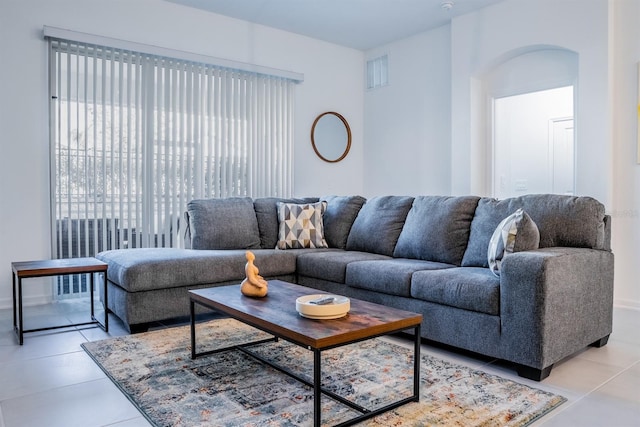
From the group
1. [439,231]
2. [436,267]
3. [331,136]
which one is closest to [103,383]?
[436,267]

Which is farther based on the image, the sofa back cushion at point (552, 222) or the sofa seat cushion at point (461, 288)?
the sofa back cushion at point (552, 222)

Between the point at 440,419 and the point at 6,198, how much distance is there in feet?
12.0

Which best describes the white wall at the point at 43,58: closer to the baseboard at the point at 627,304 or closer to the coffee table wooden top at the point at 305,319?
the coffee table wooden top at the point at 305,319

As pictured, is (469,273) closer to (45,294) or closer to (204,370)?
(204,370)

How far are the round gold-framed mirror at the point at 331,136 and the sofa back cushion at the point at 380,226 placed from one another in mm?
1919

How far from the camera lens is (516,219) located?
101 inches

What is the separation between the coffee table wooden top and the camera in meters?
1.71

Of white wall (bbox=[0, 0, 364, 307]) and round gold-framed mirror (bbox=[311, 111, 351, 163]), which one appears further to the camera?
round gold-framed mirror (bbox=[311, 111, 351, 163])

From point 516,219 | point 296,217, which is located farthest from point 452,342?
point 296,217

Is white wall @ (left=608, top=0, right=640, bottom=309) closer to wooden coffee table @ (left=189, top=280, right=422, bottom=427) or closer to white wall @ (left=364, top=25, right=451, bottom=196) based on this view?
white wall @ (left=364, top=25, right=451, bottom=196)

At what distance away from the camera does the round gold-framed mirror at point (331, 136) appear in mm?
5699

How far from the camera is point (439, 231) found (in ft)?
10.7

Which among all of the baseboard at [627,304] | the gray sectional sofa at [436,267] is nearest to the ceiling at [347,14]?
the gray sectional sofa at [436,267]

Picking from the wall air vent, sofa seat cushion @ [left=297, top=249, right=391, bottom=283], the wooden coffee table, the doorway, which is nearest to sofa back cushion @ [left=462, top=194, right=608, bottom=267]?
sofa seat cushion @ [left=297, top=249, right=391, bottom=283]
